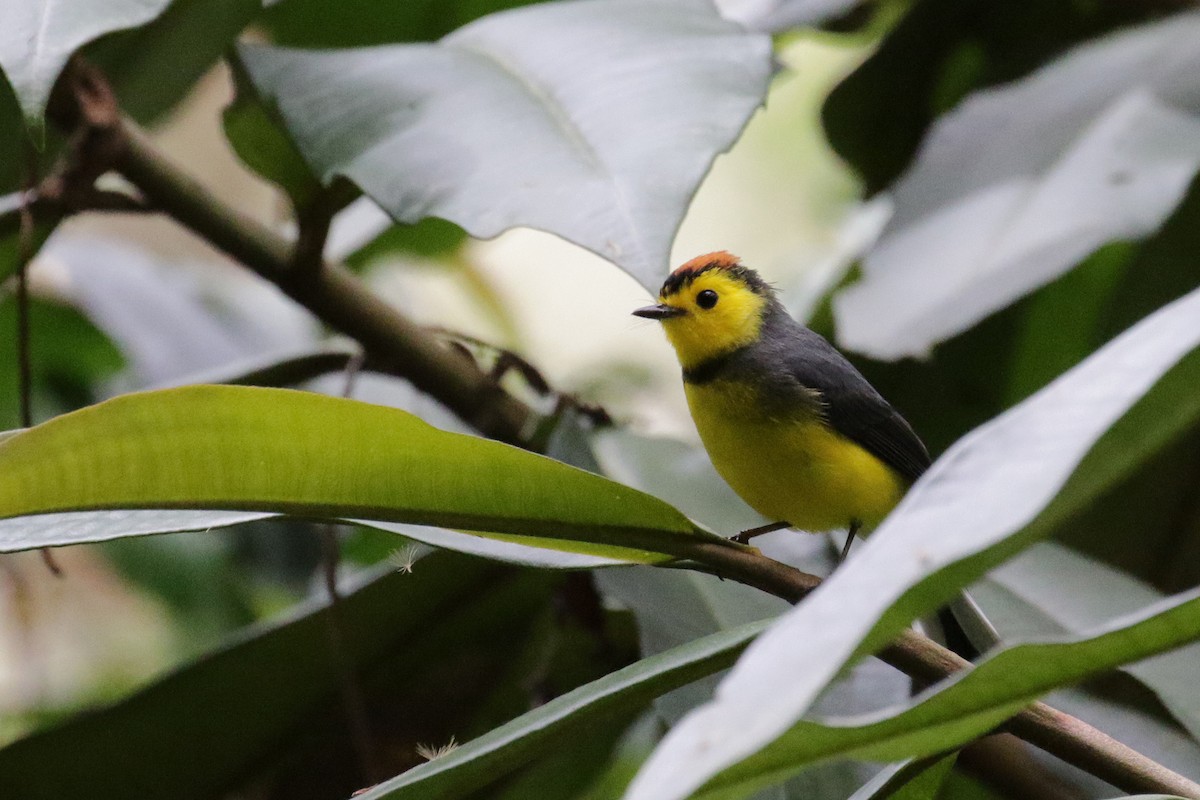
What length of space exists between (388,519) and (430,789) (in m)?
0.16

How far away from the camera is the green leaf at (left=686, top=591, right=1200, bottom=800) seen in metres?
0.52

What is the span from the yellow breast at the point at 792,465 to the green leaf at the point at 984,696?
2.37 feet

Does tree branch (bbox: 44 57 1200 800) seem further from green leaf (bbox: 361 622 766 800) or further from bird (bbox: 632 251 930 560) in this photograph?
green leaf (bbox: 361 622 766 800)

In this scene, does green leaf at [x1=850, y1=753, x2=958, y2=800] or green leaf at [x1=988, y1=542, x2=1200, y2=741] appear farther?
green leaf at [x1=988, y1=542, x2=1200, y2=741]

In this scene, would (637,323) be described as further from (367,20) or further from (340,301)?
(340,301)

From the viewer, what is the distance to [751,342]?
1.51 m

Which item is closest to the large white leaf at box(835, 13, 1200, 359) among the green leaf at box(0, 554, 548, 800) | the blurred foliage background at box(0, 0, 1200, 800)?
the blurred foliage background at box(0, 0, 1200, 800)

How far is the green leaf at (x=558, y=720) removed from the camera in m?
0.61

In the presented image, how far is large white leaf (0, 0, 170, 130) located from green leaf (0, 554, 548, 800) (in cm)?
54

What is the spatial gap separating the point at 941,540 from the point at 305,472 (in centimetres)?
36

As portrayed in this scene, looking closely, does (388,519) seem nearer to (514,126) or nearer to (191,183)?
(514,126)

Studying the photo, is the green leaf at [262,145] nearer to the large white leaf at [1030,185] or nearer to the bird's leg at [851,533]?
the large white leaf at [1030,185]

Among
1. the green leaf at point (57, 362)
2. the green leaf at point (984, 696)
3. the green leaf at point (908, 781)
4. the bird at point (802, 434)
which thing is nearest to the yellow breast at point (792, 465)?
the bird at point (802, 434)

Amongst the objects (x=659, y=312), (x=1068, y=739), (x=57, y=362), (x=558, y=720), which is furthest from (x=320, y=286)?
(x=57, y=362)
